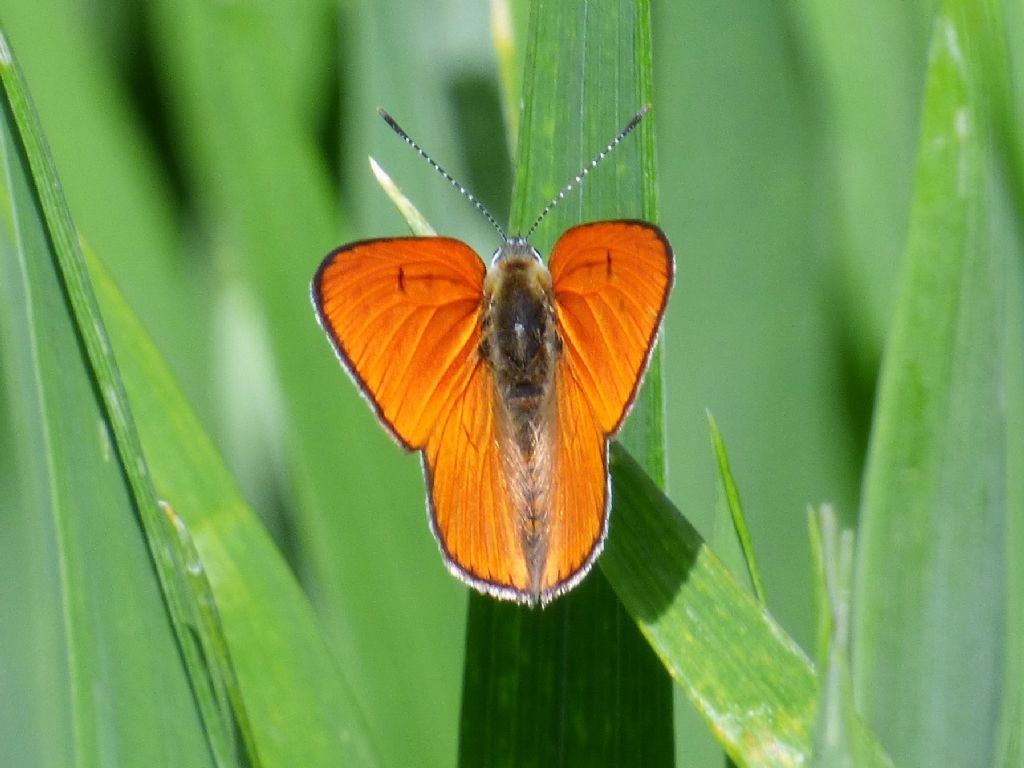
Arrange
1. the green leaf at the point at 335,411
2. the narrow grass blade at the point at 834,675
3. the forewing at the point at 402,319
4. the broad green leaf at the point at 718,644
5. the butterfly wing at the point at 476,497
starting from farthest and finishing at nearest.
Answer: the green leaf at the point at 335,411, the forewing at the point at 402,319, the butterfly wing at the point at 476,497, the broad green leaf at the point at 718,644, the narrow grass blade at the point at 834,675

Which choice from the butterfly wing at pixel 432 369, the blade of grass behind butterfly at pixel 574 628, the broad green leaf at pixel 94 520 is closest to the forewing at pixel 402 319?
the butterfly wing at pixel 432 369

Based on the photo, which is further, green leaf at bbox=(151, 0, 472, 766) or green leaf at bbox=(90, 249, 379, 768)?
green leaf at bbox=(151, 0, 472, 766)

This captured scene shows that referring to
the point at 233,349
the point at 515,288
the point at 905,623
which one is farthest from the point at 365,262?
the point at 233,349

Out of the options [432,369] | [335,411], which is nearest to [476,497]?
[432,369]

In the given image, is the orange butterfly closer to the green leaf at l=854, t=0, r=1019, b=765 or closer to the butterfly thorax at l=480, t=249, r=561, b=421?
the butterfly thorax at l=480, t=249, r=561, b=421

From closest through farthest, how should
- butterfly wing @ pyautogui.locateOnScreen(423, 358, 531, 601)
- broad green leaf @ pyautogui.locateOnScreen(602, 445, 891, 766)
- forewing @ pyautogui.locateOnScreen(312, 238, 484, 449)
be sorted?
broad green leaf @ pyautogui.locateOnScreen(602, 445, 891, 766) < butterfly wing @ pyautogui.locateOnScreen(423, 358, 531, 601) < forewing @ pyautogui.locateOnScreen(312, 238, 484, 449)

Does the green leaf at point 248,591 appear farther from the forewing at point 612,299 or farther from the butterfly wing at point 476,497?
the forewing at point 612,299

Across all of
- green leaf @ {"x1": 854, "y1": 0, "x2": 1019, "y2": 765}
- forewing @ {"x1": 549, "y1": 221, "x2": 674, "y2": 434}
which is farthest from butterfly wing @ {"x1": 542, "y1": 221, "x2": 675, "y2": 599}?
green leaf @ {"x1": 854, "y1": 0, "x2": 1019, "y2": 765}
